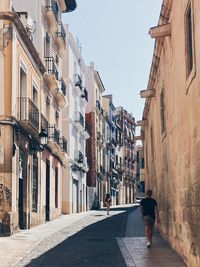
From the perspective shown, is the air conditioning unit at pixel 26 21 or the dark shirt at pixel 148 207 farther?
the air conditioning unit at pixel 26 21

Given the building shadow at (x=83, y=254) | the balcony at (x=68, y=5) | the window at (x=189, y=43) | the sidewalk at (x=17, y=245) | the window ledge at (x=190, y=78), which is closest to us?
the window ledge at (x=190, y=78)

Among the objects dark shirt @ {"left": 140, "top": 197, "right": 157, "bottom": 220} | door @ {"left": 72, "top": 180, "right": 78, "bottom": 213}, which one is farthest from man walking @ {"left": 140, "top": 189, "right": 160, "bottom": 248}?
door @ {"left": 72, "top": 180, "right": 78, "bottom": 213}

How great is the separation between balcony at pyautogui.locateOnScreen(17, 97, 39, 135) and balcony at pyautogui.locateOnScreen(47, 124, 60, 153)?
5.12 meters

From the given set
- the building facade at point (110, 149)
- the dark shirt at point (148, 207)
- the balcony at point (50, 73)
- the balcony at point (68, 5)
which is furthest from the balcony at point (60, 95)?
the building facade at point (110, 149)

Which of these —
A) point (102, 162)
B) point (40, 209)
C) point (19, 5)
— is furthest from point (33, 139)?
point (102, 162)

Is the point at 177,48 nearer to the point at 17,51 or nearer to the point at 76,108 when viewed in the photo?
the point at 17,51

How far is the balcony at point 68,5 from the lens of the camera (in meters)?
29.3

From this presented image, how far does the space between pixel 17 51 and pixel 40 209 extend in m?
7.51

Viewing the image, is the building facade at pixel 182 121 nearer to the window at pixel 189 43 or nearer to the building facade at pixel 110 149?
the window at pixel 189 43

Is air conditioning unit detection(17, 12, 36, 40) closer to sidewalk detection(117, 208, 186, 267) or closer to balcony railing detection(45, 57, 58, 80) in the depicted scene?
balcony railing detection(45, 57, 58, 80)

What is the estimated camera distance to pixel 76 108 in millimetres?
37406

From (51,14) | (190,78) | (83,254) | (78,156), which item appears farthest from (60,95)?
(190,78)

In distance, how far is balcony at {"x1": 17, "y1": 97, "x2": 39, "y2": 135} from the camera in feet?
57.9

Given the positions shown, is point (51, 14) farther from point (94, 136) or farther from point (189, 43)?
Result: point (94, 136)
